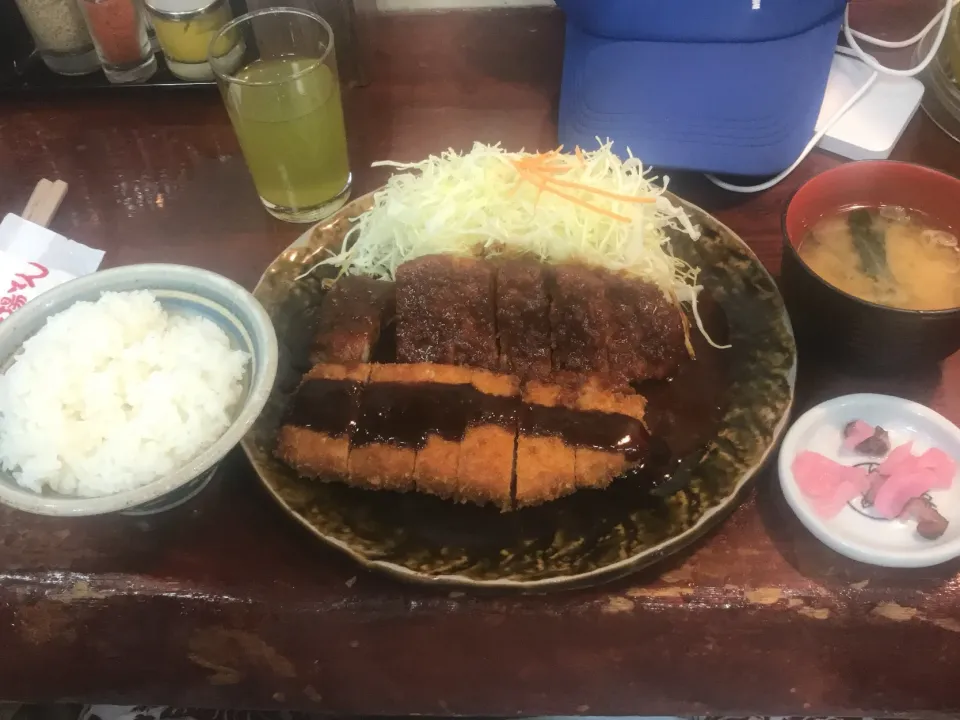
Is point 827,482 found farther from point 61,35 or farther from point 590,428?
point 61,35

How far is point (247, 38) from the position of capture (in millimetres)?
1908

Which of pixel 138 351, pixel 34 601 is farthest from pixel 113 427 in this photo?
pixel 34 601

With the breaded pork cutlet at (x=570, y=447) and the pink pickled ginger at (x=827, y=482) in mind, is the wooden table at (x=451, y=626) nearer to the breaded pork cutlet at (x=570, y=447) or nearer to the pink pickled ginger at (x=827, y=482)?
the pink pickled ginger at (x=827, y=482)

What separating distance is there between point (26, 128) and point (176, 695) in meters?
1.78

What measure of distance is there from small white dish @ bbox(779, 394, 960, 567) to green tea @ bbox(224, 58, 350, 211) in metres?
1.27

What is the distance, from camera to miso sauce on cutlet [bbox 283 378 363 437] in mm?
1437

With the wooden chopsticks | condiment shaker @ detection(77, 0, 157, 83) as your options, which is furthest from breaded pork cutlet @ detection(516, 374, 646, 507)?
condiment shaker @ detection(77, 0, 157, 83)

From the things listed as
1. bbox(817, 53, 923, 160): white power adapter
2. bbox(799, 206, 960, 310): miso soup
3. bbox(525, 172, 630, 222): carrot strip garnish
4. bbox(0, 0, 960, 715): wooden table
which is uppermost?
bbox(799, 206, 960, 310): miso soup

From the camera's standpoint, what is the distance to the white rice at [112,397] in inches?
49.4

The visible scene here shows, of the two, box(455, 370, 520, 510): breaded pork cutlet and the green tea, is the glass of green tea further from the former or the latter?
box(455, 370, 520, 510): breaded pork cutlet

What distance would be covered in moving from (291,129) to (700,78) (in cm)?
99

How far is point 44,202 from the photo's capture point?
2.04 m

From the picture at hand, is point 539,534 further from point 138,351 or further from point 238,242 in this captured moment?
point 238,242

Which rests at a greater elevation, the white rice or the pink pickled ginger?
the white rice
